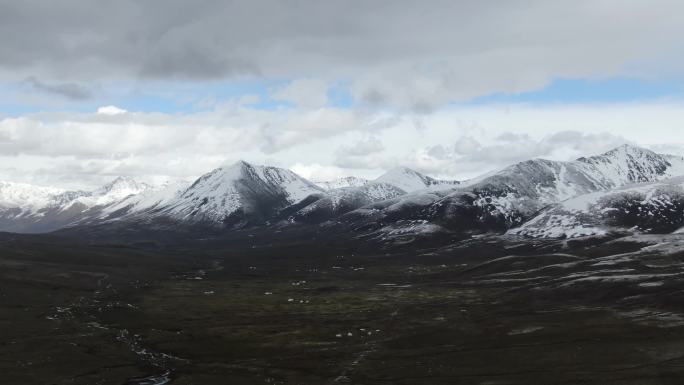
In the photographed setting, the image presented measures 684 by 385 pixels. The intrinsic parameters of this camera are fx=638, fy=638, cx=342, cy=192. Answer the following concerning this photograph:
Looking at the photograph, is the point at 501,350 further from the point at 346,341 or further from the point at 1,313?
the point at 1,313

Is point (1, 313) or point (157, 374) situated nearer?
point (157, 374)

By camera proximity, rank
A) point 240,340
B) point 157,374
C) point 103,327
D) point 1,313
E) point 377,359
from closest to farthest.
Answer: point 157,374 < point 377,359 < point 240,340 < point 103,327 < point 1,313

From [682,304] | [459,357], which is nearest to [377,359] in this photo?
[459,357]

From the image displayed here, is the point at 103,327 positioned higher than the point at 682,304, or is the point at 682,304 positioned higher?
the point at 103,327

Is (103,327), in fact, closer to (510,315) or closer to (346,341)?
(346,341)

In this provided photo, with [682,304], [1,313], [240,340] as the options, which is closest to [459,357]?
[240,340]

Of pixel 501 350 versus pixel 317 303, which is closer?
pixel 501 350

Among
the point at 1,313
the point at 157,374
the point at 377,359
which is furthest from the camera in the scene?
the point at 1,313

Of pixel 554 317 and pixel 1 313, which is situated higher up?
pixel 1 313

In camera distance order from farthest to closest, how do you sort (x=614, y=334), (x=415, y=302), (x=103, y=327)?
(x=415, y=302)
(x=103, y=327)
(x=614, y=334)
